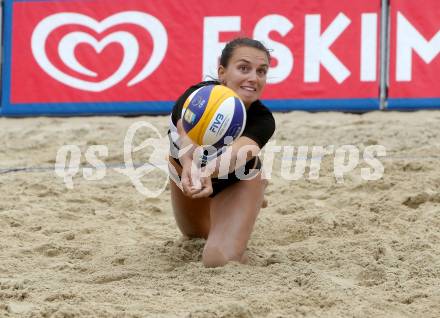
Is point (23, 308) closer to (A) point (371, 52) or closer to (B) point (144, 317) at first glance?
(B) point (144, 317)

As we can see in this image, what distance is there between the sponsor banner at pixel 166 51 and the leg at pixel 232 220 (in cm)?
336

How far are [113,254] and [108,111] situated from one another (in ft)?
12.2

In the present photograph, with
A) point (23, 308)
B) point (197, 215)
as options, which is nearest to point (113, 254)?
point (197, 215)

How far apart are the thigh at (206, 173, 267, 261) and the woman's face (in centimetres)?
43

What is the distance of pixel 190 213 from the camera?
4324 mm

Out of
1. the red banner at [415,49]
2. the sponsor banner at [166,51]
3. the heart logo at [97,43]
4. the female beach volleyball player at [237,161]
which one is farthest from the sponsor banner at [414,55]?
the female beach volleyball player at [237,161]

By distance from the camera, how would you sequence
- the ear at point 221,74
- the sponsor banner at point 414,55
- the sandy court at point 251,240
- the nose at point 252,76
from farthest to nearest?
the sponsor banner at point 414,55 < the ear at point 221,74 < the nose at point 252,76 < the sandy court at point 251,240

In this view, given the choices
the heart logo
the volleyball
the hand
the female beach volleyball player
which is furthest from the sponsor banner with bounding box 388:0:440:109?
the hand

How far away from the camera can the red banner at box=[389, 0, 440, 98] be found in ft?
23.6

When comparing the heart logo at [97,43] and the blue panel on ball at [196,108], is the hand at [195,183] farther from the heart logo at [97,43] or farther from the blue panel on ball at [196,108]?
the heart logo at [97,43]

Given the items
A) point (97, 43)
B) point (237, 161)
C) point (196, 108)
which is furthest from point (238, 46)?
point (97, 43)

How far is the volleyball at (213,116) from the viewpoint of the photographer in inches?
147

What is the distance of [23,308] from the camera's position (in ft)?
10.2

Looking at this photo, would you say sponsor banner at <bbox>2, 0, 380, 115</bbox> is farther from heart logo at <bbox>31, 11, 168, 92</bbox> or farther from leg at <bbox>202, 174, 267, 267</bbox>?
leg at <bbox>202, 174, 267, 267</bbox>
